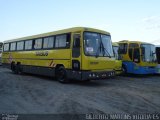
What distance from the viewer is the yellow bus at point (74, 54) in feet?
42.8

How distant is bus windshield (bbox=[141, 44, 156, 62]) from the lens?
1857cm

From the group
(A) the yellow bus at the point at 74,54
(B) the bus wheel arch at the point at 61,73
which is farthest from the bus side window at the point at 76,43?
(B) the bus wheel arch at the point at 61,73

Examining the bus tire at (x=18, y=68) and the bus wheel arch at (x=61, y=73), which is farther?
the bus tire at (x=18, y=68)

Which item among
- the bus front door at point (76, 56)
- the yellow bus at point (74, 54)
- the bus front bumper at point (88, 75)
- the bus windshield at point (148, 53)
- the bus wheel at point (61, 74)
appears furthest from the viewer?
the bus windshield at point (148, 53)

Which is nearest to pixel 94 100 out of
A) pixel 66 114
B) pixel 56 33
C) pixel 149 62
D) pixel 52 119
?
pixel 66 114

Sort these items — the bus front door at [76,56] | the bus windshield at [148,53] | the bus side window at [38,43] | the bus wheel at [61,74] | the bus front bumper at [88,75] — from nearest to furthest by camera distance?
the bus front bumper at [88,75] → the bus front door at [76,56] → the bus wheel at [61,74] → the bus side window at [38,43] → the bus windshield at [148,53]

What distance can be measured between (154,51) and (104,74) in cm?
761

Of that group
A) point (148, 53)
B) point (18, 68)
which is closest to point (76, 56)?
point (148, 53)

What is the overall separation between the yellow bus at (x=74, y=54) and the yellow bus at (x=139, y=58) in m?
4.83

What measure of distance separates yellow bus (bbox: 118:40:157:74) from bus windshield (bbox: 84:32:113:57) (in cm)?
488

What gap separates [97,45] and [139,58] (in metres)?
6.00

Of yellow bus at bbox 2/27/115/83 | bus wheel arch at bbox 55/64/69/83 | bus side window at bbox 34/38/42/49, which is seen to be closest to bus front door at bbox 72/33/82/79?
yellow bus at bbox 2/27/115/83

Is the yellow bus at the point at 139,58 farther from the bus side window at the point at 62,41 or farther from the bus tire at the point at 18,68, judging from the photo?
the bus tire at the point at 18,68

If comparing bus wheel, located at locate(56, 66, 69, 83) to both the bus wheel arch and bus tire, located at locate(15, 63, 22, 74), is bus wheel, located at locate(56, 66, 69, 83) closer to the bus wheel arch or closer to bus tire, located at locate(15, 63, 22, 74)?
the bus wheel arch
